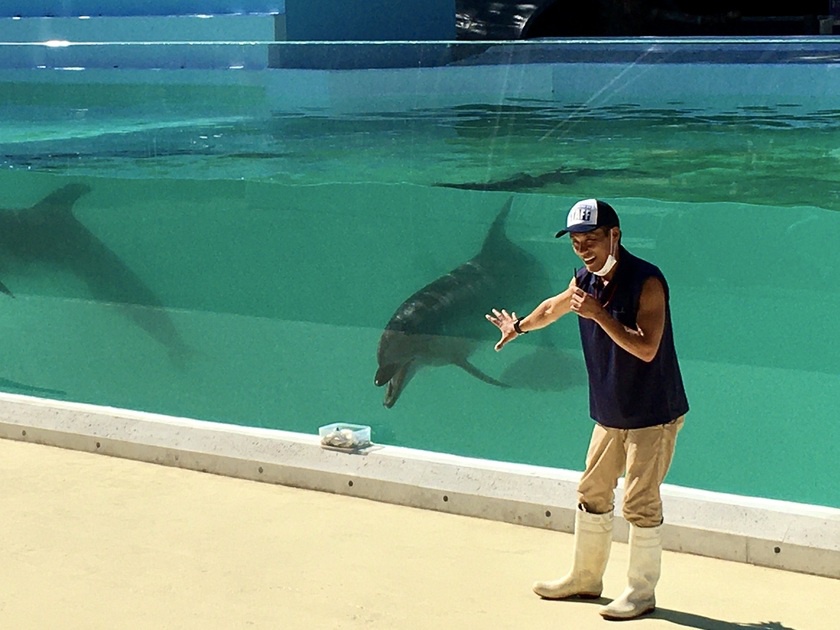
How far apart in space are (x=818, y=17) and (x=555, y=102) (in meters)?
16.3

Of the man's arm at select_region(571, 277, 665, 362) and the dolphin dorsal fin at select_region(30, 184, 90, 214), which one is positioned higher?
the man's arm at select_region(571, 277, 665, 362)

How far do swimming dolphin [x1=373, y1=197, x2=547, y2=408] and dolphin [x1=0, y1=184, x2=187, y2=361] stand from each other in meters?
1.36

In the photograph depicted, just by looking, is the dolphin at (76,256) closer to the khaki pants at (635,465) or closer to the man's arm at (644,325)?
the khaki pants at (635,465)

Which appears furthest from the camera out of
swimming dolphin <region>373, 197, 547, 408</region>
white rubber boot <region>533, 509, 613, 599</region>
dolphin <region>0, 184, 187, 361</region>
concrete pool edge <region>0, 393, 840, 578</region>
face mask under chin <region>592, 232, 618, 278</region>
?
dolphin <region>0, 184, 187, 361</region>

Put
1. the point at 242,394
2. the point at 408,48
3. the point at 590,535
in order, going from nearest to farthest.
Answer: the point at 590,535 < the point at 242,394 < the point at 408,48

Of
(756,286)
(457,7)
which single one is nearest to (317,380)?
(756,286)

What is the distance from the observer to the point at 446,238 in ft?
20.0

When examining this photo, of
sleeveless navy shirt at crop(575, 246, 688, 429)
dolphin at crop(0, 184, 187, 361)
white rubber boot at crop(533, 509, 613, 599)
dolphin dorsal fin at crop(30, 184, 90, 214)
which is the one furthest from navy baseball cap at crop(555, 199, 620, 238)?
dolphin dorsal fin at crop(30, 184, 90, 214)

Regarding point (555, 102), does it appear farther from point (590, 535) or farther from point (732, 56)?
point (590, 535)

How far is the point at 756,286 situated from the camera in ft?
17.3

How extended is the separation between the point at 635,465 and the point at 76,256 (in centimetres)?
431

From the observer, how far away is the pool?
5.32 m

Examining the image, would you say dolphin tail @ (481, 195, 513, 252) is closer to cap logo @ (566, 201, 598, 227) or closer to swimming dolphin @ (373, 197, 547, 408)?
swimming dolphin @ (373, 197, 547, 408)

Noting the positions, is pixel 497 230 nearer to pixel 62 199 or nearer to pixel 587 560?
pixel 587 560
